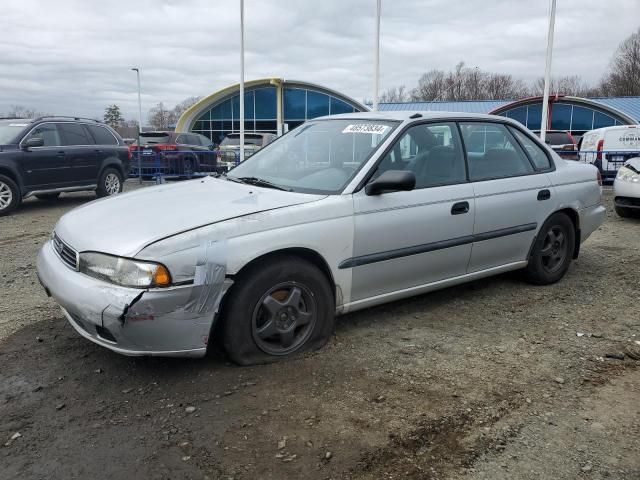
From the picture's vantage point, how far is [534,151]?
5195 millimetres

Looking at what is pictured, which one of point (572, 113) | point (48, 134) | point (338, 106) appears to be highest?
point (338, 106)

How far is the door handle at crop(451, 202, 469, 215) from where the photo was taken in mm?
4273

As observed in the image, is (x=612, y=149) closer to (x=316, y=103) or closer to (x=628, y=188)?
(x=628, y=188)

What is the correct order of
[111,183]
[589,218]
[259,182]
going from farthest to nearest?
[111,183]
[589,218]
[259,182]

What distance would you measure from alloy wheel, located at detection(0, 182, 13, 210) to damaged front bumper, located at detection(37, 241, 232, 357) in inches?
303

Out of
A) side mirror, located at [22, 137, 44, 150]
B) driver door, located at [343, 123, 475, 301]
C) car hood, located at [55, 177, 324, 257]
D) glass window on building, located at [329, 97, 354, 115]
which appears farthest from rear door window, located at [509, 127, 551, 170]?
glass window on building, located at [329, 97, 354, 115]

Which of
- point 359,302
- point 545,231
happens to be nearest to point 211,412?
point 359,302

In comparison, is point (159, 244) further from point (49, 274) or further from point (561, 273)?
point (561, 273)

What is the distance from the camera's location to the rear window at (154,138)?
18413mm

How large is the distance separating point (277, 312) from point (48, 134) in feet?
29.6

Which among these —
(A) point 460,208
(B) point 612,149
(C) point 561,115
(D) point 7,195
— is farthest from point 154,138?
(C) point 561,115

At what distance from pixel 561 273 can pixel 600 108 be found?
36093 millimetres

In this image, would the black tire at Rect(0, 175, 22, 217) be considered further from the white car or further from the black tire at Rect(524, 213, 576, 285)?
the white car

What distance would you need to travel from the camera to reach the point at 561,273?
5.43 meters
